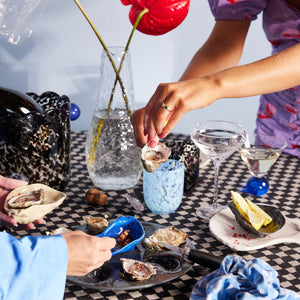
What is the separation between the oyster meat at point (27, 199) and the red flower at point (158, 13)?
452 mm

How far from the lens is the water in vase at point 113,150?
118 cm

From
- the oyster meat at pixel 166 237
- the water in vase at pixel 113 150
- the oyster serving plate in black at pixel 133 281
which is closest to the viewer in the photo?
the oyster serving plate in black at pixel 133 281

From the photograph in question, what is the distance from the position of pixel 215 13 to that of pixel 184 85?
626mm

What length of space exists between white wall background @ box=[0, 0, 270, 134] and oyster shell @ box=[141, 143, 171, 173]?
170 cm

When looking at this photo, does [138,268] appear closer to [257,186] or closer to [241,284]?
[241,284]

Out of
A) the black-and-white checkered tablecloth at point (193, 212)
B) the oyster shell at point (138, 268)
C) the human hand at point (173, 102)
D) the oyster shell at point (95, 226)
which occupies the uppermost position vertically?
the human hand at point (173, 102)

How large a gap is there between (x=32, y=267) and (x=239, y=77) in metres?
Answer: 0.60

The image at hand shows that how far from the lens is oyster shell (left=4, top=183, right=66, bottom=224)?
93cm

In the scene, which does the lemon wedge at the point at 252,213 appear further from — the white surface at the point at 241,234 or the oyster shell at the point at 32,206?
the oyster shell at the point at 32,206

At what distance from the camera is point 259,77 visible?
1.13 meters

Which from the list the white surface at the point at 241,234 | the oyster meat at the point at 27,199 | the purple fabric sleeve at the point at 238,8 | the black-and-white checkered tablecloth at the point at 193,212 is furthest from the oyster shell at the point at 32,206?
the purple fabric sleeve at the point at 238,8

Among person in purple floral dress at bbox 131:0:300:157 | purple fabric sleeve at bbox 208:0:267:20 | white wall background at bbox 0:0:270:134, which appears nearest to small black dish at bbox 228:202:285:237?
person in purple floral dress at bbox 131:0:300:157

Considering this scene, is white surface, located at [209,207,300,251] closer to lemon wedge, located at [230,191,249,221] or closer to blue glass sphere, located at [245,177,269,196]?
lemon wedge, located at [230,191,249,221]

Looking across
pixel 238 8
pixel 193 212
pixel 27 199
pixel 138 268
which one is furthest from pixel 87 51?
pixel 138 268
